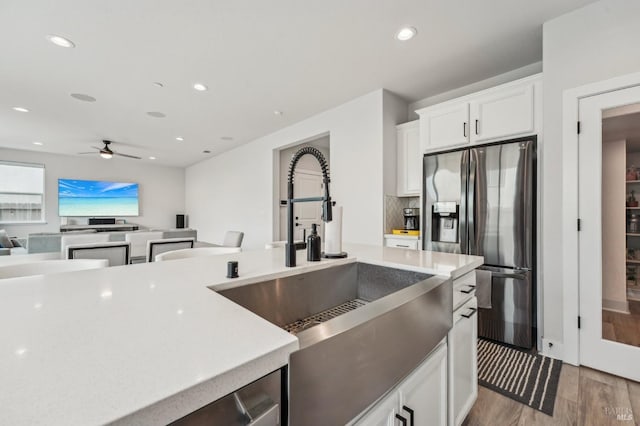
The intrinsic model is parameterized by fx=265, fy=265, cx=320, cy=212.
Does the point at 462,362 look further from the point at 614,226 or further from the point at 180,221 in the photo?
the point at 180,221

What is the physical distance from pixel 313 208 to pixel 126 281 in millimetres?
4785

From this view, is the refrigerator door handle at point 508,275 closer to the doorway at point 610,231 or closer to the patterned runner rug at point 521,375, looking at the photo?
the doorway at point 610,231

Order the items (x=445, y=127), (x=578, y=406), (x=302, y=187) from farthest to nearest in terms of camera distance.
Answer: (x=302, y=187), (x=445, y=127), (x=578, y=406)

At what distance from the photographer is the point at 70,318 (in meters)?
0.62

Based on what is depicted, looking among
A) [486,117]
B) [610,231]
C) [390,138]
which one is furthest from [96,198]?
[610,231]

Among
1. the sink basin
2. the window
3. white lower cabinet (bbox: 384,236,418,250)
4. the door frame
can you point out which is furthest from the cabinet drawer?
the window

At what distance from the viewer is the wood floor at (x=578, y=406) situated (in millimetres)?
1452

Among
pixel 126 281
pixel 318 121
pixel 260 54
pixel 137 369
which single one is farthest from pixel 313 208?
pixel 137 369

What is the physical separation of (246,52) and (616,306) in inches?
142

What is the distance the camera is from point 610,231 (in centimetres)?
187

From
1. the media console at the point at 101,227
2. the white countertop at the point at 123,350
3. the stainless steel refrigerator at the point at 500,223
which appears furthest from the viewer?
the media console at the point at 101,227

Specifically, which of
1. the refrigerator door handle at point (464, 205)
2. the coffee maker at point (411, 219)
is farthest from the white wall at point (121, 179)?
the refrigerator door handle at point (464, 205)

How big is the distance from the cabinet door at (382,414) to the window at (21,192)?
9.23 m

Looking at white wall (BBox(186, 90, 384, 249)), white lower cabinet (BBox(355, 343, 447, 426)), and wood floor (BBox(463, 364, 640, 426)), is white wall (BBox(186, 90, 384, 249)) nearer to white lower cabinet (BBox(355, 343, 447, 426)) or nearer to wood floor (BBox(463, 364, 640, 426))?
wood floor (BBox(463, 364, 640, 426))
